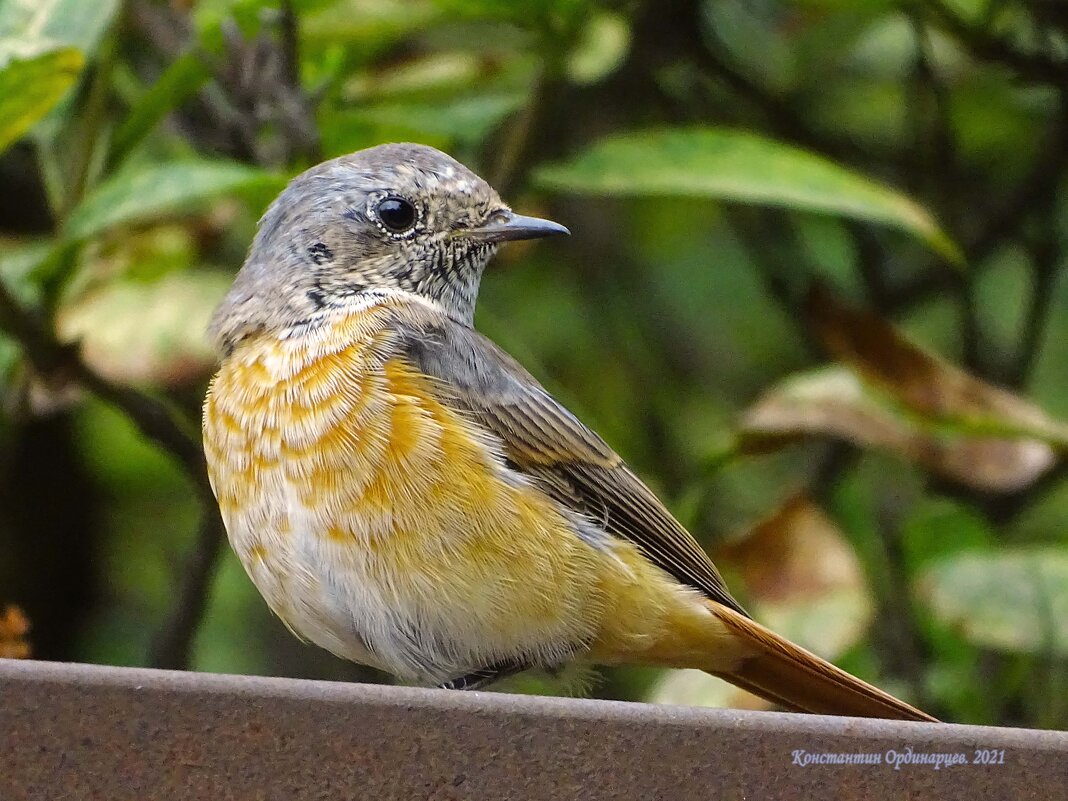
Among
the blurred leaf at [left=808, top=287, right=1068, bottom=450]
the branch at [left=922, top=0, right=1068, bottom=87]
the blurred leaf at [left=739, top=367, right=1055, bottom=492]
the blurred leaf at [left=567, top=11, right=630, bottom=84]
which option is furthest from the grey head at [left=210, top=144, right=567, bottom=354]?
the branch at [left=922, top=0, right=1068, bottom=87]

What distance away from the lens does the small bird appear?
288 centimetres

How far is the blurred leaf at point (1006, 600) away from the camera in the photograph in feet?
12.2

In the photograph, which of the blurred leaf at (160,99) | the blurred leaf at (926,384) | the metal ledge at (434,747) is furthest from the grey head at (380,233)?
the metal ledge at (434,747)

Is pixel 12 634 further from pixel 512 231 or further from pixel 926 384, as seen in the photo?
pixel 926 384

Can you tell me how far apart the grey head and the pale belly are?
266mm

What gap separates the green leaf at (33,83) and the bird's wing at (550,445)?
35.0 inches

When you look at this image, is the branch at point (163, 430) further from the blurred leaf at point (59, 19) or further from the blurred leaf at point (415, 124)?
the blurred leaf at point (415, 124)

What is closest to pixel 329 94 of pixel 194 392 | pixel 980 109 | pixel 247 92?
pixel 247 92

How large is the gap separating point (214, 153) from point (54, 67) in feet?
3.77

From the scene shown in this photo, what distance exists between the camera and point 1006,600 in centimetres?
375

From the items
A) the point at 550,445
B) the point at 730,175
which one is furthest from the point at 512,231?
the point at 730,175

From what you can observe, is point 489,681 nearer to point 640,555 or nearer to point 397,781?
point 640,555

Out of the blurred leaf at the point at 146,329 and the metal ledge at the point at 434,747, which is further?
the blurred leaf at the point at 146,329

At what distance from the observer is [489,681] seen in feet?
10.4
